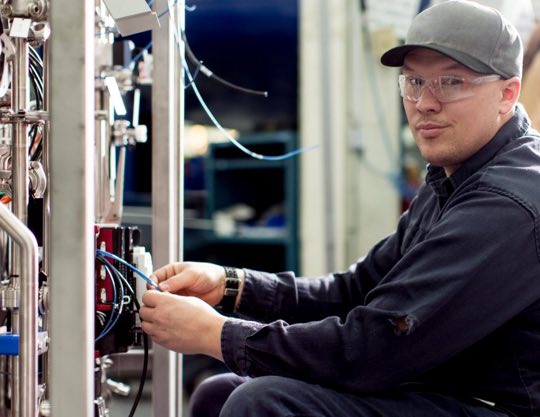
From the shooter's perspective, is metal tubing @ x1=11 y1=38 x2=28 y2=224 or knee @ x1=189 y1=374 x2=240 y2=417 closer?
metal tubing @ x1=11 y1=38 x2=28 y2=224

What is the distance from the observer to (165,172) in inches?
57.3

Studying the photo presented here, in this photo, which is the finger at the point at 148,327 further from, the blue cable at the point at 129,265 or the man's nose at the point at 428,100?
the man's nose at the point at 428,100

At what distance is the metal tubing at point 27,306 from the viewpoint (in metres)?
0.92

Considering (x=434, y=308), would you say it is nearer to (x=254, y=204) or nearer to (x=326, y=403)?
(x=326, y=403)

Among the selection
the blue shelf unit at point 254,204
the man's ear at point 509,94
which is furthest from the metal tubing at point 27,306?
the blue shelf unit at point 254,204

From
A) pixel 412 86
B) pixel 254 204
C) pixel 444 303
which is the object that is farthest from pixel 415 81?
pixel 254 204

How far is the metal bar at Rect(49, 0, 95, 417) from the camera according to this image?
909 millimetres

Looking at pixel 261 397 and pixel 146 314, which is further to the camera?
pixel 146 314

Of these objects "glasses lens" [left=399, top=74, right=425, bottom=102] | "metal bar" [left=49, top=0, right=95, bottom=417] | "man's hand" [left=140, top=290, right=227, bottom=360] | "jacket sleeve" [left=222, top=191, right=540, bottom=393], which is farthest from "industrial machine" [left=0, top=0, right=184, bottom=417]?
"glasses lens" [left=399, top=74, right=425, bottom=102]

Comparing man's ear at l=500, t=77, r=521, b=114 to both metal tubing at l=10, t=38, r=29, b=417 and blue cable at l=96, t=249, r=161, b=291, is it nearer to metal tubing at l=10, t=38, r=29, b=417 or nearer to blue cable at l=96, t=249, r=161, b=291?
blue cable at l=96, t=249, r=161, b=291

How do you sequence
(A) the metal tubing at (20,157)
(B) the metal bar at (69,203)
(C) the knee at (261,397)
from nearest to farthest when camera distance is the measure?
(B) the metal bar at (69,203)
(C) the knee at (261,397)
(A) the metal tubing at (20,157)

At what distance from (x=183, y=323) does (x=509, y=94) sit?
68 centimetres

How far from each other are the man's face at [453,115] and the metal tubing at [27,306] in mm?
684

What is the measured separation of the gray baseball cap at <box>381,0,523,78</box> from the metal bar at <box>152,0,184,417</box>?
0.48 m
